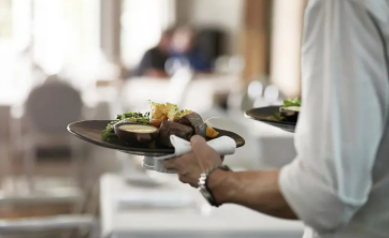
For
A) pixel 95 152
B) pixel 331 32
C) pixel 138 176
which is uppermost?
pixel 331 32

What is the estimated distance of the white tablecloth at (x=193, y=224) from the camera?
1.92 m

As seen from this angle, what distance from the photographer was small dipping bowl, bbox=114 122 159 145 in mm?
1032

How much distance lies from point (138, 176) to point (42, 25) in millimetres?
7796

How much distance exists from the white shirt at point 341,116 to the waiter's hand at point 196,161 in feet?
0.43

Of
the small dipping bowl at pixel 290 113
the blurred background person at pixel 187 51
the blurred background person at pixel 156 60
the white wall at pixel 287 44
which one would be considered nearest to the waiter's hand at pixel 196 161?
A: the small dipping bowl at pixel 290 113

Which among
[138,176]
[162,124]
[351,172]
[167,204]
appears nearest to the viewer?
[351,172]

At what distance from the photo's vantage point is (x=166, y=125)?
1.05 m

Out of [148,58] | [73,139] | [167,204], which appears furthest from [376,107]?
[148,58]

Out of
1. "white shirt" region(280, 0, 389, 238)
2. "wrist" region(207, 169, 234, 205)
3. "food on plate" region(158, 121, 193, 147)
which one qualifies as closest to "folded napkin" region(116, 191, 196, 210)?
"food on plate" region(158, 121, 193, 147)

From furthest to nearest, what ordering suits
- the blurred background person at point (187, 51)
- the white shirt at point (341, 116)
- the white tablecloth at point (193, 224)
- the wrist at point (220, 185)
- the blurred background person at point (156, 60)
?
the blurred background person at point (187, 51)
the blurred background person at point (156, 60)
the white tablecloth at point (193, 224)
the wrist at point (220, 185)
the white shirt at point (341, 116)

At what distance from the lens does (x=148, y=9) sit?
36.0ft

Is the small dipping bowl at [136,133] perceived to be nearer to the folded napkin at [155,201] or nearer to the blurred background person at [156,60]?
the folded napkin at [155,201]

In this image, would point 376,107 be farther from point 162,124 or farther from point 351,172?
point 162,124

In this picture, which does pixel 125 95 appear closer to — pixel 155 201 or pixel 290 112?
pixel 155 201
